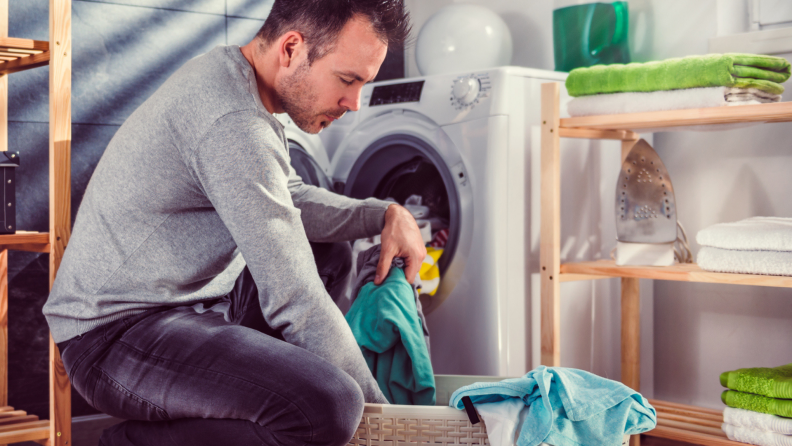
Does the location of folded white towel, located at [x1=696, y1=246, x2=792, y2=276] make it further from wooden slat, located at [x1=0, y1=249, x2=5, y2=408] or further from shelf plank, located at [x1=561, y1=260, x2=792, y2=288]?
wooden slat, located at [x1=0, y1=249, x2=5, y2=408]

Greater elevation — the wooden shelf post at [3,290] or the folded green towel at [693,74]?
the folded green towel at [693,74]

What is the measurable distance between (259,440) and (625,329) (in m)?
1.14

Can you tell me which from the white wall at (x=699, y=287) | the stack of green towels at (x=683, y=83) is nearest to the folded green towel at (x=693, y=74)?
the stack of green towels at (x=683, y=83)

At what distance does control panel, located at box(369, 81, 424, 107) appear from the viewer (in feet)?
6.13

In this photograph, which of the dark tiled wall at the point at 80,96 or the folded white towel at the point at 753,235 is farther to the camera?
the dark tiled wall at the point at 80,96

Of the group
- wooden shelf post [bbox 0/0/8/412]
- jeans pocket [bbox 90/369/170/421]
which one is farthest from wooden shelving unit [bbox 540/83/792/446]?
wooden shelf post [bbox 0/0/8/412]

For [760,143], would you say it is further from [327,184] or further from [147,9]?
[147,9]

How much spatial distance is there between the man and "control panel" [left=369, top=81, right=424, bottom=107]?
0.63m

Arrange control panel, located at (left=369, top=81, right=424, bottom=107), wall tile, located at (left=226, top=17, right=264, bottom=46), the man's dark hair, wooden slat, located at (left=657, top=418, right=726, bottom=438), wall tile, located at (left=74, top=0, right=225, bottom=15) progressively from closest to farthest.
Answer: the man's dark hair < wooden slat, located at (left=657, top=418, right=726, bottom=438) < control panel, located at (left=369, top=81, right=424, bottom=107) < wall tile, located at (left=74, top=0, right=225, bottom=15) < wall tile, located at (left=226, top=17, right=264, bottom=46)

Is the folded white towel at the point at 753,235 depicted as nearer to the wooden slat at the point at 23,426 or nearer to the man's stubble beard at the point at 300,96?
the man's stubble beard at the point at 300,96

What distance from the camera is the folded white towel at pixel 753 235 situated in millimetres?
1366

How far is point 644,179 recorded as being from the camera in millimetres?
1627

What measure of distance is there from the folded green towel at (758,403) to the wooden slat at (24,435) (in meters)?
1.37

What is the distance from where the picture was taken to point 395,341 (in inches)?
52.9
